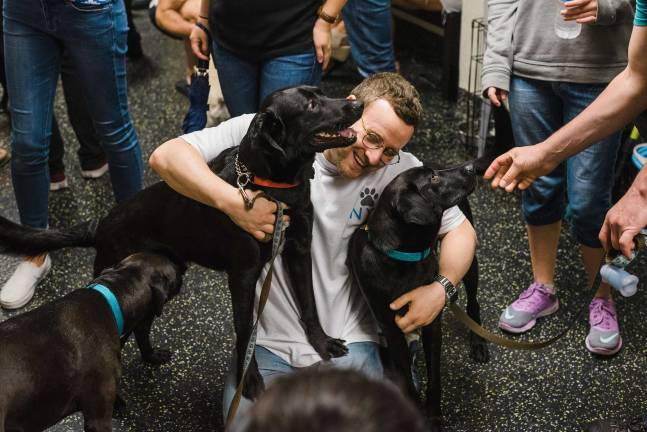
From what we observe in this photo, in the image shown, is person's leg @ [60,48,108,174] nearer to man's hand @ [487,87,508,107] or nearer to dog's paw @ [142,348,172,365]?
dog's paw @ [142,348,172,365]

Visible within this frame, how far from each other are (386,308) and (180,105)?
7.84 feet

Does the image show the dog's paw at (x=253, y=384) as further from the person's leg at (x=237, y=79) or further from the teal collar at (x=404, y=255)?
the person's leg at (x=237, y=79)

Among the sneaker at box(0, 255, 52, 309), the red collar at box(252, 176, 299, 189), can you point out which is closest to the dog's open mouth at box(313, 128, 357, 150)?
the red collar at box(252, 176, 299, 189)

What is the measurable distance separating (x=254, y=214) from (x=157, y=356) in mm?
846

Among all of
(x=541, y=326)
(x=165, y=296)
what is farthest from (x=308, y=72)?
(x=541, y=326)

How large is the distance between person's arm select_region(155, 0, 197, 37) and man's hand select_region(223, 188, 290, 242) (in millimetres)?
2115

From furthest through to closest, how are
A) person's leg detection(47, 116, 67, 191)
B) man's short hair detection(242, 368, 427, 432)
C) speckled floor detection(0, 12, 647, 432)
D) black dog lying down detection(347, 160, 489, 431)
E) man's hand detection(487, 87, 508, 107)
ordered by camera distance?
person's leg detection(47, 116, 67, 191), man's hand detection(487, 87, 508, 107), speckled floor detection(0, 12, 647, 432), black dog lying down detection(347, 160, 489, 431), man's short hair detection(242, 368, 427, 432)

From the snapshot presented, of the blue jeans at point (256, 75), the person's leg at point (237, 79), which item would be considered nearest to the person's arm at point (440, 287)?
the blue jeans at point (256, 75)

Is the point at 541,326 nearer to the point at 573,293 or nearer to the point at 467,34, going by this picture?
the point at 573,293

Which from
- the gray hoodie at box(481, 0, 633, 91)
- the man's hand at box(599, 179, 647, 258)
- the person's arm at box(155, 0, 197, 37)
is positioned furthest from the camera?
the person's arm at box(155, 0, 197, 37)

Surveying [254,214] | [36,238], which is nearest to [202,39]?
[36,238]

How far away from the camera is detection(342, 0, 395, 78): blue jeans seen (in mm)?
3340

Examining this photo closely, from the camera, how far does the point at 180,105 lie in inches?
155

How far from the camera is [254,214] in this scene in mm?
1714
